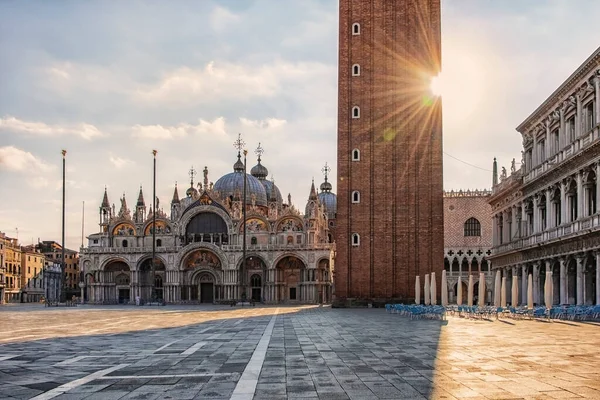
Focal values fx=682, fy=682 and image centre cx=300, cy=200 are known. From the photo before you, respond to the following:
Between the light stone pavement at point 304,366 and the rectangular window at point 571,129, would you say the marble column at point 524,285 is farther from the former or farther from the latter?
the light stone pavement at point 304,366

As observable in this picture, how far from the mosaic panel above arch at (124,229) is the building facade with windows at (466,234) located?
38.8 meters

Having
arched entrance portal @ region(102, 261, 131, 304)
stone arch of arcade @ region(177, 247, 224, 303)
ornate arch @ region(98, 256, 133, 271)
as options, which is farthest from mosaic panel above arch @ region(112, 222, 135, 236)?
stone arch of arcade @ region(177, 247, 224, 303)

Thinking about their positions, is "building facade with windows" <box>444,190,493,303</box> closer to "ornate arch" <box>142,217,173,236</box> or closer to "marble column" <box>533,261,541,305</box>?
"marble column" <box>533,261,541,305</box>

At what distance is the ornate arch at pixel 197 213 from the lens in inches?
3233

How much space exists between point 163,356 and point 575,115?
1364 inches

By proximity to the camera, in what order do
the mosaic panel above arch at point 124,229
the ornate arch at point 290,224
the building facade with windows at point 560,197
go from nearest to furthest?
1. the building facade with windows at point 560,197
2. the ornate arch at point 290,224
3. the mosaic panel above arch at point 124,229

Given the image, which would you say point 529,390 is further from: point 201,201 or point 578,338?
point 201,201

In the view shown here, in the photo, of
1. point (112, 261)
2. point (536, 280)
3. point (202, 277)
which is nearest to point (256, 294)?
point (202, 277)

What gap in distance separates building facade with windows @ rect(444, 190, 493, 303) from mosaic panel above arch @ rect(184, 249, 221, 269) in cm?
2688

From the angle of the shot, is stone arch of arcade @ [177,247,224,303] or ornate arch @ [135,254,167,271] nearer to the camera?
stone arch of arcade @ [177,247,224,303]

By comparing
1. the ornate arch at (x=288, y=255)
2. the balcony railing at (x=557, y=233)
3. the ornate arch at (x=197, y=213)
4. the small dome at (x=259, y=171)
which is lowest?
the ornate arch at (x=288, y=255)

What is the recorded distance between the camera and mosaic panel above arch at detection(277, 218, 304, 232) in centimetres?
8019

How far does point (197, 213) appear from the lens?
8306 centimetres

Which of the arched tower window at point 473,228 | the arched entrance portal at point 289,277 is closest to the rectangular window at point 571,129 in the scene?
the arched tower window at point 473,228
